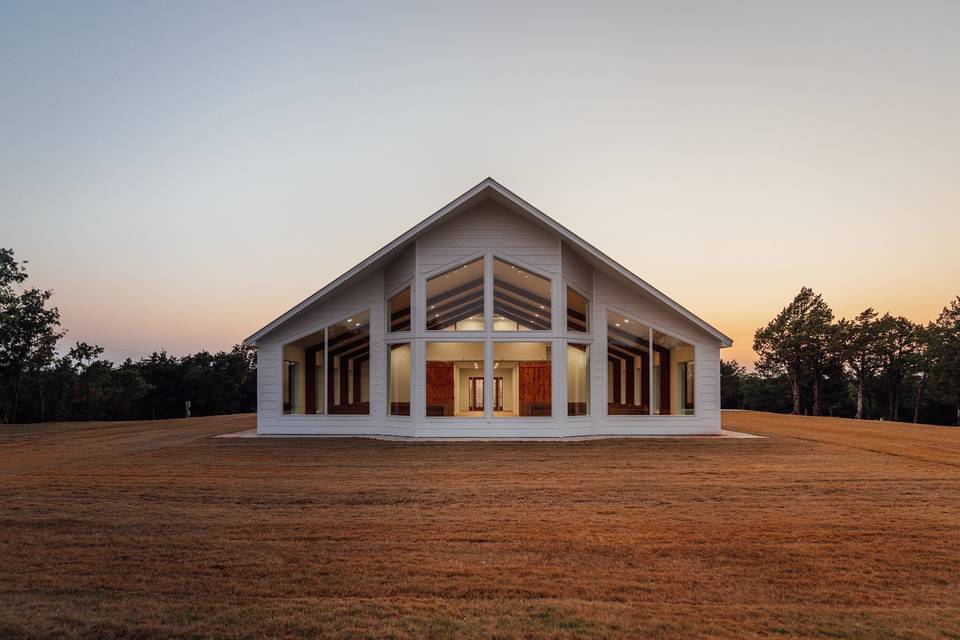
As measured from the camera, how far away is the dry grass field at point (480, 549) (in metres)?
3.90

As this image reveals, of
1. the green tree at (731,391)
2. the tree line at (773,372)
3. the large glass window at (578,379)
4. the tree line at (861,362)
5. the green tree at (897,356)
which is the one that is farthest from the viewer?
the green tree at (731,391)

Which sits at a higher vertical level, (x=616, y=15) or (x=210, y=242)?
(x=616, y=15)

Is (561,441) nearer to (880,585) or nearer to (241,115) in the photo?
(880,585)

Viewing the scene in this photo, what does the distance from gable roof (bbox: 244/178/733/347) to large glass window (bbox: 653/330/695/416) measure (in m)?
0.89

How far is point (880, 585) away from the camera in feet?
15.2

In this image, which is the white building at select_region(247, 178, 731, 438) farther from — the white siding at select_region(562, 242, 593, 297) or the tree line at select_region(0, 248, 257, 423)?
the tree line at select_region(0, 248, 257, 423)

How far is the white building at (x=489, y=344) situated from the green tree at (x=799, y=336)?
24.7m

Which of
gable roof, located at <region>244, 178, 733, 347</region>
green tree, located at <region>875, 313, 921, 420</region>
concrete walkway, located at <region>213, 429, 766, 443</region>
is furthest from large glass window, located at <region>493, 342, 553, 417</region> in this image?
green tree, located at <region>875, 313, 921, 420</region>

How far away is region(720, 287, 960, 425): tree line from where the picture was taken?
37.4 meters

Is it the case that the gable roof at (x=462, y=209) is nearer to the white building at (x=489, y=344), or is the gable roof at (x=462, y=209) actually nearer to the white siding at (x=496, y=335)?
the white building at (x=489, y=344)

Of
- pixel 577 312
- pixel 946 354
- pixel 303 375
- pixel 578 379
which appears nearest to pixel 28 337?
pixel 303 375

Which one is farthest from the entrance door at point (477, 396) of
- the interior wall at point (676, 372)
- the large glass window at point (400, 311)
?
the interior wall at point (676, 372)

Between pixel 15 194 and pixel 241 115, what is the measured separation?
10.7 meters

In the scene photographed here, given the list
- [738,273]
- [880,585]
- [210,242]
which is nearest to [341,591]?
[880,585]
